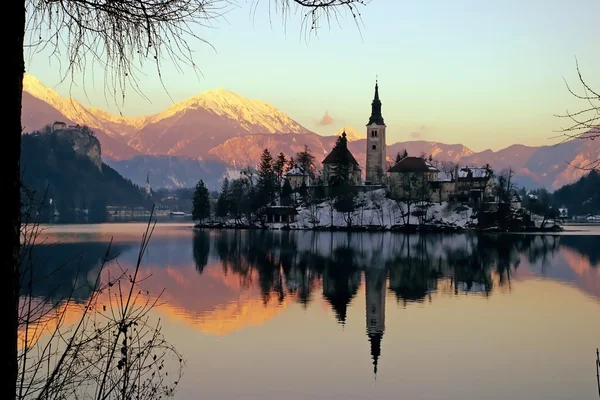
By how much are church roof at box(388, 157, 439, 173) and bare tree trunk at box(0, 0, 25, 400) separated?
107m

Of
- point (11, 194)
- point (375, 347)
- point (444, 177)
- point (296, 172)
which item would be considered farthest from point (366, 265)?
point (296, 172)

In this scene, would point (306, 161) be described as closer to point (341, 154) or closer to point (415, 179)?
point (341, 154)

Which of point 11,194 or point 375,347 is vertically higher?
point 11,194

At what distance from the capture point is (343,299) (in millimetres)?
29797

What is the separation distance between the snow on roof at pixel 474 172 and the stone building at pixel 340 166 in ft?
58.4

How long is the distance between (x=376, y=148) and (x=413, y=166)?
10.7 metres

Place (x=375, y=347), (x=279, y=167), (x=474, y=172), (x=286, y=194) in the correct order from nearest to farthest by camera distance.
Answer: (x=375, y=347), (x=474, y=172), (x=286, y=194), (x=279, y=167)

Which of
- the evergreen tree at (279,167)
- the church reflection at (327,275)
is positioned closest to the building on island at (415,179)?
the evergreen tree at (279,167)

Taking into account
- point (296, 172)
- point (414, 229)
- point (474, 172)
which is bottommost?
point (414, 229)

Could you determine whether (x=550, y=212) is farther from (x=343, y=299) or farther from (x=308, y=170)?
(x=343, y=299)

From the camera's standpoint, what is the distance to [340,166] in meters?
108

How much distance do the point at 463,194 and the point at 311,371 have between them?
92.6 m

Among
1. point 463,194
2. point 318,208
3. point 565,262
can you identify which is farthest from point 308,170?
point 565,262

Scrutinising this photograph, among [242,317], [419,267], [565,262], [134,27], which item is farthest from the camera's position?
[565,262]
